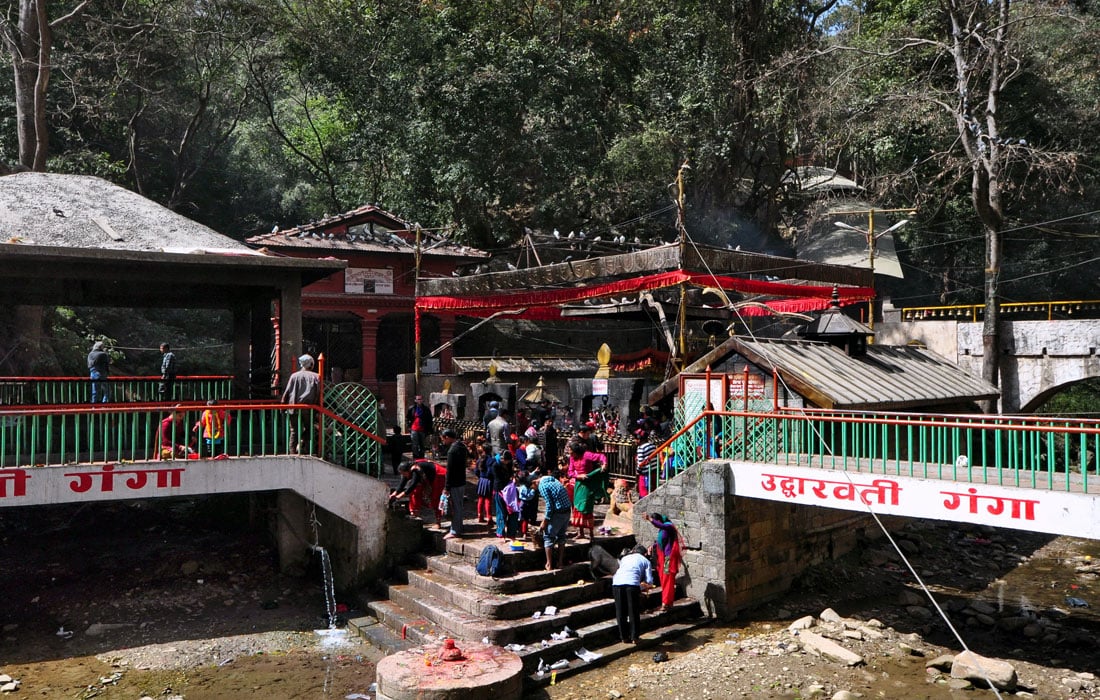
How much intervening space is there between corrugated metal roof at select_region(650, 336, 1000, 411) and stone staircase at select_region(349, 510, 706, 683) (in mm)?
4144

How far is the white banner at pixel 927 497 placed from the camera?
8.90 metres

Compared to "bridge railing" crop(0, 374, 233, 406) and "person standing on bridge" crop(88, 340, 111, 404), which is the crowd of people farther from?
"person standing on bridge" crop(88, 340, 111, 404)

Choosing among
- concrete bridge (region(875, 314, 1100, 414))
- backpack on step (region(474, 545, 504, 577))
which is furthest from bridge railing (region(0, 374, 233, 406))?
concrete bridge (region(875, 314, 1100, 414))

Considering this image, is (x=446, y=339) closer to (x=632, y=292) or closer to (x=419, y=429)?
(x=419, y=429)

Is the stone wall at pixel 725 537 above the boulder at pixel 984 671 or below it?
above

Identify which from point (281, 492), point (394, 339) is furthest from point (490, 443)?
point (394, 339)

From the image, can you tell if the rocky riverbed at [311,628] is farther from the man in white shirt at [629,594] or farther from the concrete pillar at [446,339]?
the concrete pillar at [446,339]

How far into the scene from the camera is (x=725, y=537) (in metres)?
12.7

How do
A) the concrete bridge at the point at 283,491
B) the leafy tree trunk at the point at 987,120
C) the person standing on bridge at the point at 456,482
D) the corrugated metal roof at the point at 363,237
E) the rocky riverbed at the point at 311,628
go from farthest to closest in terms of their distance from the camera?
the corrugated metal roof at the point at 363,237
the leafy tree trunk at the point at 987,120
the person standing on bridge at the point at 456,482
the concrete bridge at the point at 283,491
the rocky riverbed at the point at 311,628

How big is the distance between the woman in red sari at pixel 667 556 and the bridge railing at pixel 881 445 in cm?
138

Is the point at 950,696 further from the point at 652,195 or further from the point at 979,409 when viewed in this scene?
the point at 652,195

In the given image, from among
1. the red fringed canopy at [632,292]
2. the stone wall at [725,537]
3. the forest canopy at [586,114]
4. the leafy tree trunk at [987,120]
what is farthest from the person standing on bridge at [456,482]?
the forest canopy at [586,114]

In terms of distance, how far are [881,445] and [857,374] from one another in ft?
9.72

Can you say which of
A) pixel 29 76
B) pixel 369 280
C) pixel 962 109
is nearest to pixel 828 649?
pixel 962 109
